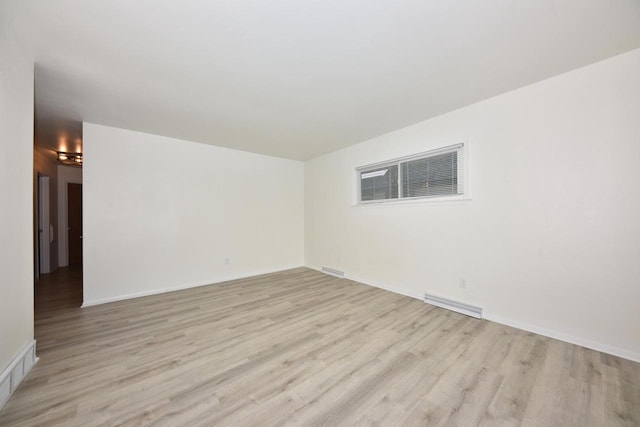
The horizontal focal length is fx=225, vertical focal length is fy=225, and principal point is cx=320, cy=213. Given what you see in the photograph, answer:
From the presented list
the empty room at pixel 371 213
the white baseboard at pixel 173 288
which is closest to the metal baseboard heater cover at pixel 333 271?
the empty room at pixel 371 213

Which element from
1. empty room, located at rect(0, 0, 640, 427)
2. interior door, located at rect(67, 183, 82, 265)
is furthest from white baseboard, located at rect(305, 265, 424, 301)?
interior door, located at rect(67, 183, 82, 265)

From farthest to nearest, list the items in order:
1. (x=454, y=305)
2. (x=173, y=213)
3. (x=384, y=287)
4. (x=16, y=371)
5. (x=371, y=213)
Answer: (x=371, y=213), (x=173, y=213), (x=384, y=287), (x=454, y=305), (x=16, y=371)

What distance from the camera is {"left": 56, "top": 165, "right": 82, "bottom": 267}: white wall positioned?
17.3 feet

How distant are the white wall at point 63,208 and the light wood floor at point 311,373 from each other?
3.95 metres

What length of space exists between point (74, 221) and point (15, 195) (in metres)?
5.57

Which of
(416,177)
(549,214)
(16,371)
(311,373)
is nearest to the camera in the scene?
(16,371)

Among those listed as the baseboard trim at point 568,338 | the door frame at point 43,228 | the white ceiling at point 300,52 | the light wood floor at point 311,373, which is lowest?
the light wood floor at point 311,373

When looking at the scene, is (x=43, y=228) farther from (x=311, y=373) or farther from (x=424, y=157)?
(x=424, y=157)

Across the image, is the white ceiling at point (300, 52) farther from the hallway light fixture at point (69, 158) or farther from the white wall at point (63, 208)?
the white wall at point (63, 208)

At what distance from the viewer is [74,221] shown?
5.58m

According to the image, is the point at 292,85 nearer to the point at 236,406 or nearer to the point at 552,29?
the point at 552,29

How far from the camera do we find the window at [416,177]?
2.92m

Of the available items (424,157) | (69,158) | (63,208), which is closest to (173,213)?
(69,158)

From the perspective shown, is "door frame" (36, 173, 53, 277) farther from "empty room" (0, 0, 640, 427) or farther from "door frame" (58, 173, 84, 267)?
"empty room" (0, 0, 640, 427)
